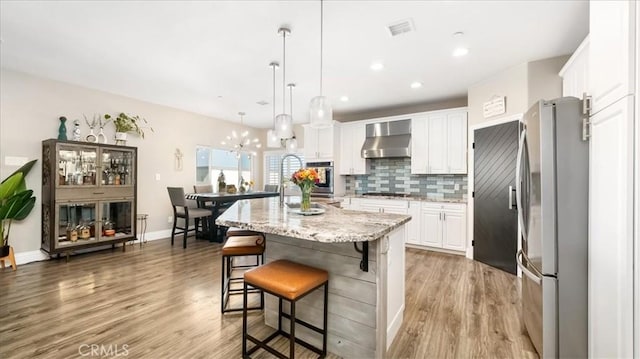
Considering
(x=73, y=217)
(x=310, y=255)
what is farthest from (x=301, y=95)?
(x=73, y=217)

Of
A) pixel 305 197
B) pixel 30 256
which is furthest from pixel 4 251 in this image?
pixel 305 197

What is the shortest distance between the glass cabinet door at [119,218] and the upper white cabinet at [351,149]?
3.92m

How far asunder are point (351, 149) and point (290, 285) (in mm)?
4241

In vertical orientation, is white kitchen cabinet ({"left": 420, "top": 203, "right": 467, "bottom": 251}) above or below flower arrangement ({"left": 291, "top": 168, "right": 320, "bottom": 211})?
below

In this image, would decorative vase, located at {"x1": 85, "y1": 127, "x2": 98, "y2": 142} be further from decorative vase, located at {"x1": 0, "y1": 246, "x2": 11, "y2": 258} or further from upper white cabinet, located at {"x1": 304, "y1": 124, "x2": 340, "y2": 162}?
upper white cabinet, located at {"x1": 304, "y1": 124, "x2": 340, "y2": 162}

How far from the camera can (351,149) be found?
547 centimetres

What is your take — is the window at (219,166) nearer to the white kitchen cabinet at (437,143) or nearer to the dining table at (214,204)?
the dining table at (214,204)

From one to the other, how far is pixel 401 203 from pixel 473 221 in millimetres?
1137

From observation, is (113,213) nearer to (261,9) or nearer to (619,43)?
(261,9)

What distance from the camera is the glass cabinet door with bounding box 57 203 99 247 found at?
12.2 feet

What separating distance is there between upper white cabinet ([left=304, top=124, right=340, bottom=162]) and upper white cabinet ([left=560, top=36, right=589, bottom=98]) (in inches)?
140

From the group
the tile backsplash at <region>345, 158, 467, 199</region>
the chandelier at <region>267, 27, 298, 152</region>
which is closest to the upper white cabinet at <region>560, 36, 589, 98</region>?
the tile backsplash at <region>345, 158, 467, 199</region>

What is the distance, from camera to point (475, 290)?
2.84 m

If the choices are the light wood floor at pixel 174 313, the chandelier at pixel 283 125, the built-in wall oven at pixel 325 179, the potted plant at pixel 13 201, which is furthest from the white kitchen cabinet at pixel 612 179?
the potted plant at pixel 13 201
